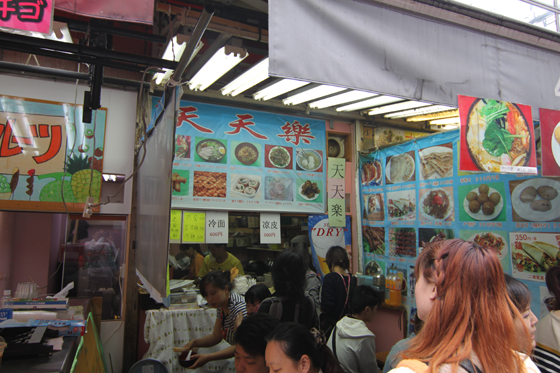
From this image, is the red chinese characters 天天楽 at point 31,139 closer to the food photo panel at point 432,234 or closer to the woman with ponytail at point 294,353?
the woman with ponytail at point 294,353

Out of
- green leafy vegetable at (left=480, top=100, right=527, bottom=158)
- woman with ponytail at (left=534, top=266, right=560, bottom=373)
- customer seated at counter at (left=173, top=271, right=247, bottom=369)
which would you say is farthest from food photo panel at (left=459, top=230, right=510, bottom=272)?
customer seated at counter at (left=173, top=271, right=247, bottom=369)

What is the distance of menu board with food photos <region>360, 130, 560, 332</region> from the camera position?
3.34 meters

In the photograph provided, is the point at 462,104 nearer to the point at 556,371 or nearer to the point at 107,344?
the point at 556,371

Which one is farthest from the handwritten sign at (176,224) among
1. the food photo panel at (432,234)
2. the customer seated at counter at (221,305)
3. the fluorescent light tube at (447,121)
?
the fluorescent light tube at (447,121)

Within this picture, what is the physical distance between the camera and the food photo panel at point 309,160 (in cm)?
547

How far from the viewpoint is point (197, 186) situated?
484 centimetres

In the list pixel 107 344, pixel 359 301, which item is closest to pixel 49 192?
pixel 107 344

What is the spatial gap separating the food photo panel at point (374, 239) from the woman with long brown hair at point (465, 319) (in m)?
4.28

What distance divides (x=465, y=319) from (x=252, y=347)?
1.65 m

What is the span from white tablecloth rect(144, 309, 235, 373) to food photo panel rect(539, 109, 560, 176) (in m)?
3.75

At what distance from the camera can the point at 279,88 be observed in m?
4.44

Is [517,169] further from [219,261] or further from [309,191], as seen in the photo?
[219,261]

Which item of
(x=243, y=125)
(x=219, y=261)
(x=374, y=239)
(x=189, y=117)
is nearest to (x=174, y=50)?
(x=189, y=117)

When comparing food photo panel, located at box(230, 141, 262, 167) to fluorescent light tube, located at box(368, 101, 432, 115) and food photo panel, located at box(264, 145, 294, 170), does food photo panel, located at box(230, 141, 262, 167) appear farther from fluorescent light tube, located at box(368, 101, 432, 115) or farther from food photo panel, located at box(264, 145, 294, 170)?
fluorescent light tube, located at box(368, 101, 432, 115)
